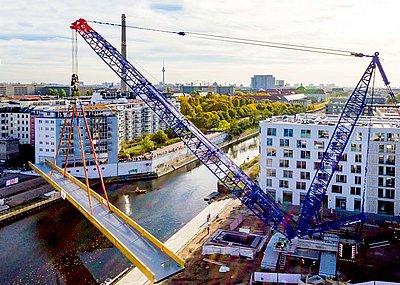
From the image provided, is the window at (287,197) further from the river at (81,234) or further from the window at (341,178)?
the river at (81,234)

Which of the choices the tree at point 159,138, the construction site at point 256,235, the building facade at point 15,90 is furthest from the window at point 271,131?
the building facade at point 15,90

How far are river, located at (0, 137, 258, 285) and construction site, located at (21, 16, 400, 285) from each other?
1.41m

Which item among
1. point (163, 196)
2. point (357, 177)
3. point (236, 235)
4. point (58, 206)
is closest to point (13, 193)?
point (58, 206)

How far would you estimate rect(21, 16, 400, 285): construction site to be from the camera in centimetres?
1137

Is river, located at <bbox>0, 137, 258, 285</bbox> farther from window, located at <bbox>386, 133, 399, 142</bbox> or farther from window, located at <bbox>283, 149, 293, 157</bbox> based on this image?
window, located at <bbox>386, 133, 399, 142</bbox>

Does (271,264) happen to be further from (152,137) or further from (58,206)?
(152,137)

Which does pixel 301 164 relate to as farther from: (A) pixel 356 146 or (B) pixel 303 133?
(A) pixel 356 146

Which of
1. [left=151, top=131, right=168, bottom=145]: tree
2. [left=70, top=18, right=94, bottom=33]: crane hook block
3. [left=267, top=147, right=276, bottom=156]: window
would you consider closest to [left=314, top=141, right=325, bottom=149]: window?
[left=267, top=147, right=276, bottom=156]: window

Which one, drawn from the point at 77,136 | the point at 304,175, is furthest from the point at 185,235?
the point at 77,136

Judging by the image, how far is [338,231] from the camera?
1471 cm

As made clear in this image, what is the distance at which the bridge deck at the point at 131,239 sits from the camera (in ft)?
34.5

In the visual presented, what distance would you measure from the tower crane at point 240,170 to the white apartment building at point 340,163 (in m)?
1.52

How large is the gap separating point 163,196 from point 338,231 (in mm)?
9040

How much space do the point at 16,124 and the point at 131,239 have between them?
1944 cm
